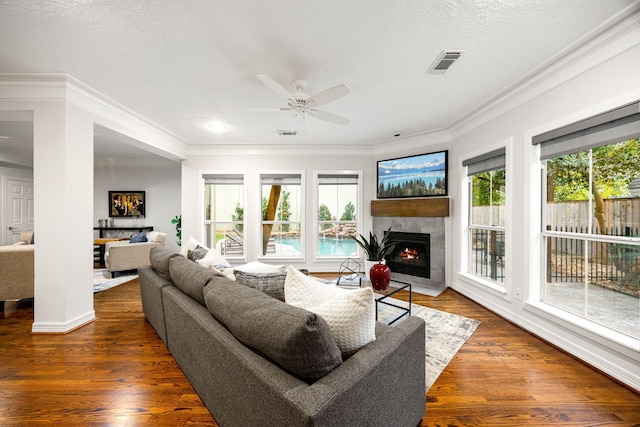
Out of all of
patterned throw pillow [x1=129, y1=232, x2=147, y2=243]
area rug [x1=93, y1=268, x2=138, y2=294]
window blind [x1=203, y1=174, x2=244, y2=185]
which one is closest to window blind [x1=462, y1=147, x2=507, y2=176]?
window blind [x1=203, y1=174, x2=244, y2=185]

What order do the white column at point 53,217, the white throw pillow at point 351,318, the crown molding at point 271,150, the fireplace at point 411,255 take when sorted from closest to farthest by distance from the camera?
the white throw pillow at point 351,318 < the white column at point 53,217 < the fireplace at point 411,255 < the crown molding at point 271,150

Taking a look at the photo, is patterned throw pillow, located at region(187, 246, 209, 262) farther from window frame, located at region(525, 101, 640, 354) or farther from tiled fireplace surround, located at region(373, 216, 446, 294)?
window frame, located at region(525, 101, 640, 354)

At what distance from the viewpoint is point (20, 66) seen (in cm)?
236

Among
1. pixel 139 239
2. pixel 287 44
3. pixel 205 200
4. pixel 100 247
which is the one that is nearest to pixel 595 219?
pixel 287 44

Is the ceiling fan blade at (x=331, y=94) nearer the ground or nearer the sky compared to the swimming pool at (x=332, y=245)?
nearer the sky

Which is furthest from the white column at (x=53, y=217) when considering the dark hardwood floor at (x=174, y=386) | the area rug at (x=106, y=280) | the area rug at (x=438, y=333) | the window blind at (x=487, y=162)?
the window blind at (x=487, y=162)

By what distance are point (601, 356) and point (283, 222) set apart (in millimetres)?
4433

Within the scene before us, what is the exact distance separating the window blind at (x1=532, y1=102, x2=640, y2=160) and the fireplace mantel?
1.58 metres

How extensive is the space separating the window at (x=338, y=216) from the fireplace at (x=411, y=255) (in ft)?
2.77

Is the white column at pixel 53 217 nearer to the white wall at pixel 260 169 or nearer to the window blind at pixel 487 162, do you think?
the white wall at pixel 260 169

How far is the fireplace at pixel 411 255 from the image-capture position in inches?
171

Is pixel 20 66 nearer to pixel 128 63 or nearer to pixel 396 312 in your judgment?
pixel 128 63

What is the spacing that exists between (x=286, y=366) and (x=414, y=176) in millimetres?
4121

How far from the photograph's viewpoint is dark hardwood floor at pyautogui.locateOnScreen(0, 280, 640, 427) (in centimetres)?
155
